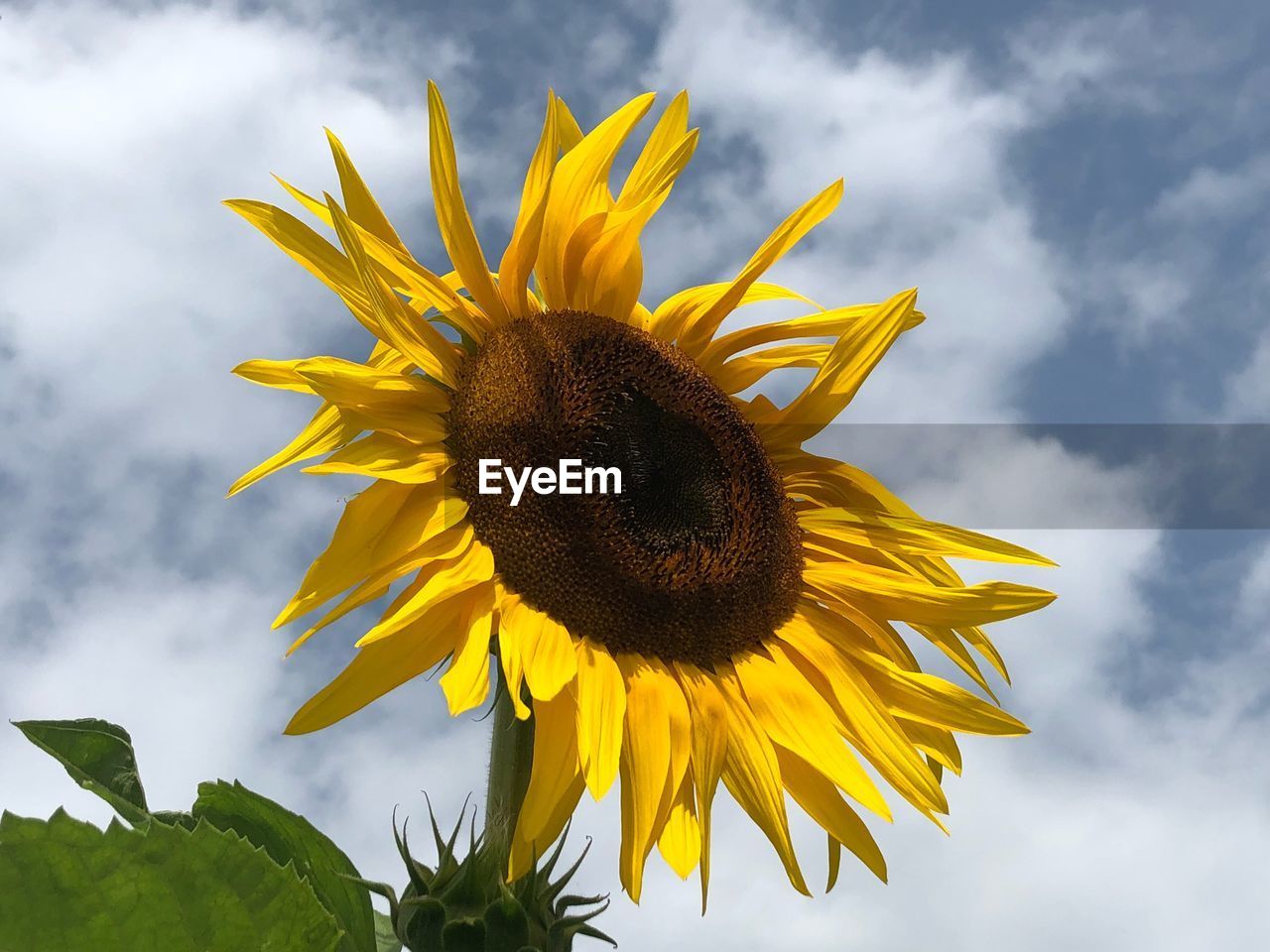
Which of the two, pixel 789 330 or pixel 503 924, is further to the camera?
pixel 789 330

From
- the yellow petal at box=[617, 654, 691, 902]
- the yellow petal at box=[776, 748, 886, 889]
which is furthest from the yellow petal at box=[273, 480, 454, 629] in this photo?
the yellow petal at box=[776, 748, 886, 889]

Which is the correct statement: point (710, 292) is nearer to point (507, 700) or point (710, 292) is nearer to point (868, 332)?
point (868, 332)

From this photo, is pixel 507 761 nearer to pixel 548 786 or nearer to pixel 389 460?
pixel 548 786

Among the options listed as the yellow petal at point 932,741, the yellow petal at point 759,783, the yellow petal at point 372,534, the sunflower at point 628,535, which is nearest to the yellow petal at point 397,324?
the sunflower at point 628,535

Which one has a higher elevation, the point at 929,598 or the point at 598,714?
the point at 929,598

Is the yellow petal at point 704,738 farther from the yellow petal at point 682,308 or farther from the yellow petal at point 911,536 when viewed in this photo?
the yellow petal at point 682,308

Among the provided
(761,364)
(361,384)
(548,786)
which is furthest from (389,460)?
(761,364)
